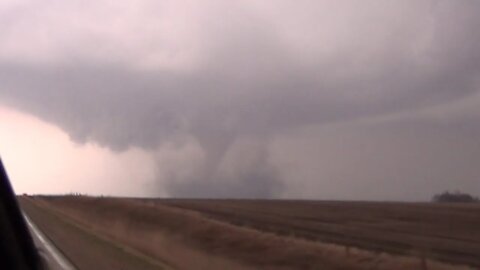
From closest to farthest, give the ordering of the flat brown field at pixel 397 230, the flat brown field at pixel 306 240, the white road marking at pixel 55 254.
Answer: the white road marking at pixel 55 254 → the flat brown field at pixel 306 240 → the flat brown field at pixel 397 230

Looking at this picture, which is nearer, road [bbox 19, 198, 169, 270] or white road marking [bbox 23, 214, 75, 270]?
white road marking [bbox 23, 214, 75, 270]

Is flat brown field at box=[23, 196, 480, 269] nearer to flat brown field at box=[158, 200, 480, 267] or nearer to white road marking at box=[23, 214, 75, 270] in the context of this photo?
flat brown field at box=[158, 200, 480, 267]

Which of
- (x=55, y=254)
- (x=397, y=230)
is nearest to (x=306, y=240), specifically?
(x=397, y=230)

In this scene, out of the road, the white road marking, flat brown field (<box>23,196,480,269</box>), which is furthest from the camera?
flat brown field (<box>23,196,480,269</box>)

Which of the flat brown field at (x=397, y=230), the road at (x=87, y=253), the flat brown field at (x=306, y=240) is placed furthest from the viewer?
the flat brown field at (x=397, y=230)

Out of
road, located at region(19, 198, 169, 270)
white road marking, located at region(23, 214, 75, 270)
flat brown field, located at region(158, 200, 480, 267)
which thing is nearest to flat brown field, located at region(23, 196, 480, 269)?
flat brown field, located at region(158, 200, 480, 267)

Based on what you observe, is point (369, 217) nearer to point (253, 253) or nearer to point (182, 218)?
point (182, 218)

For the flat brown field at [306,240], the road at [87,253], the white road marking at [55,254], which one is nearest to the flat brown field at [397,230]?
the flat brown field at [306,240]

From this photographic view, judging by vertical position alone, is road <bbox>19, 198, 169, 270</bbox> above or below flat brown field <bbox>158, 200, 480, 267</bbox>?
below

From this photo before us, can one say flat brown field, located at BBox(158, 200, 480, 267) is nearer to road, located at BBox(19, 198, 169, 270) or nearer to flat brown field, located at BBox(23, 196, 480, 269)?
flat brown field, located at BBox(23, 196, 480, 269)

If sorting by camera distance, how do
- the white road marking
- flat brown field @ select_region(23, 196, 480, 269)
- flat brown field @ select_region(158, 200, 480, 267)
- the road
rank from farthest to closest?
1. flat brown field @ select_region(158, 200, 480, 267)
2. flat brown field @ select_region(23, 196, 480, 269)
3. the road
4. the white road marking

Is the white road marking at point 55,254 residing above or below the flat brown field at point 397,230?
A: below

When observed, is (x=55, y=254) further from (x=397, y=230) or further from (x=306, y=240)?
(x=397, y=230)

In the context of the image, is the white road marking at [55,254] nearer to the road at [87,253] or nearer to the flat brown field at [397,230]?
the road at [87,253]
